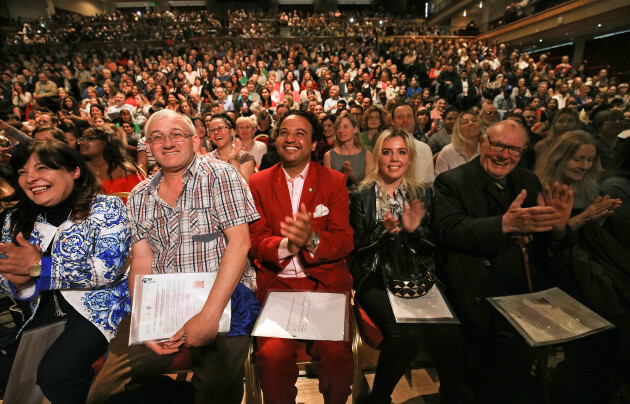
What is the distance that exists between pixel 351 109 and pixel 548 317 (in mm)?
4415

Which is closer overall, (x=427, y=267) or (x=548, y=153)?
(x=427, y=267)

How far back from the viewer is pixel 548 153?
2354mm

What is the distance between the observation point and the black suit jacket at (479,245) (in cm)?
170

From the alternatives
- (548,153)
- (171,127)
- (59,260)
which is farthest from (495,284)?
(59,260)

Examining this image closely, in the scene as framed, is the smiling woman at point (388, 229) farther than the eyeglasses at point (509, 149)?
No

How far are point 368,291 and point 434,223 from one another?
2.03 ft

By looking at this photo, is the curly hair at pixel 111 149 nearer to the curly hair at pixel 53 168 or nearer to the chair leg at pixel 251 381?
the curly hair at pixel 53 168

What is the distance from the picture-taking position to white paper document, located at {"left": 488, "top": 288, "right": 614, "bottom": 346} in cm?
137

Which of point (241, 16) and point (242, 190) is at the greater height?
point (241, 16)

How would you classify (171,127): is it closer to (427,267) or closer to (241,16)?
(427,267)

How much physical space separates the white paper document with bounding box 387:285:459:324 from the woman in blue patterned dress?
153cm

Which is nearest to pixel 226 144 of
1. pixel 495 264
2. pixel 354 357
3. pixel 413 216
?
pixel 413 216

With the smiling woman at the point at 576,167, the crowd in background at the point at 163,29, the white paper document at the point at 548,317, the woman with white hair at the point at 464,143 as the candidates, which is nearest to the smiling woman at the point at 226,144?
the woman with white hair at the point at 464,143

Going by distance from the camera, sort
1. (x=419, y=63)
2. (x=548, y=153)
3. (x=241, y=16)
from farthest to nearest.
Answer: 1. (x=241, y=16)
2. (x=419, y=63)
3. (x=548, y=153)
